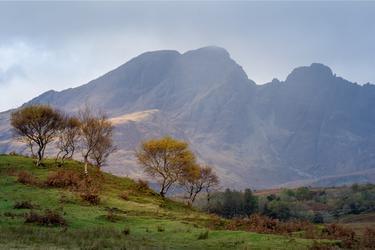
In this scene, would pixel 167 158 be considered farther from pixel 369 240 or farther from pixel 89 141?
pixel 369 240

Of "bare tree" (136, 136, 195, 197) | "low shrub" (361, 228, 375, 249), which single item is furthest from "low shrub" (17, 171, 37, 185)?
"low shrub" (361, 228, 375, 249)

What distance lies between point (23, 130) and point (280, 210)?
238 ft

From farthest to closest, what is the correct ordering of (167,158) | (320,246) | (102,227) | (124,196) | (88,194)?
(167,158) < (124,196) < (88,194) < (102,227) < (320,246)

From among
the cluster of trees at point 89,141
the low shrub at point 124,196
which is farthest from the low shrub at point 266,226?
the cluster of trees at point 89,141

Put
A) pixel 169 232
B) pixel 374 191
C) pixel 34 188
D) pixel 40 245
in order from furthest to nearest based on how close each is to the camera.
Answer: pixel 374 191 < pixel 34 188 < pixel 169 232 < pixel 40 245

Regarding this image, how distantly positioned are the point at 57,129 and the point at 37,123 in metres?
4.40

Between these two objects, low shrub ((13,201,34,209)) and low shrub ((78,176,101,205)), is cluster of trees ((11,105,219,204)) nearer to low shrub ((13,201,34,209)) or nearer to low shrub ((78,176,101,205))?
low shrub ((78,176,101,205))

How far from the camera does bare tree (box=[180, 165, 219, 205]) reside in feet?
311

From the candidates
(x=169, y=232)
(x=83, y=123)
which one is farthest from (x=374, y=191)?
(x=169, y=232)

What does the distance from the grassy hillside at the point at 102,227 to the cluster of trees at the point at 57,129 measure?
7154 millimetres

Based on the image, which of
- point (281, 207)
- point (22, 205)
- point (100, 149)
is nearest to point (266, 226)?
point (22, 205)

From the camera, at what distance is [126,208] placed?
185ft

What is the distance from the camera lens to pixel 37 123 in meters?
78.4

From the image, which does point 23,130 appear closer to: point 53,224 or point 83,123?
point 83,123
